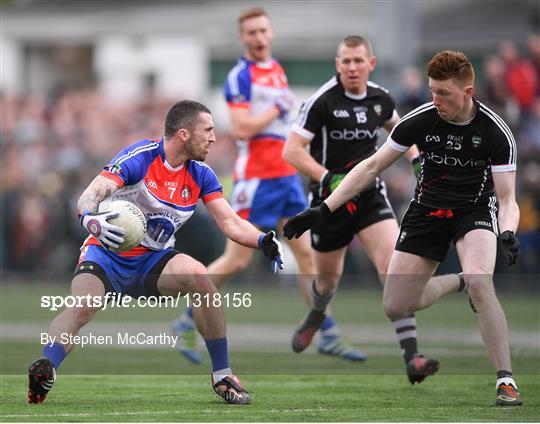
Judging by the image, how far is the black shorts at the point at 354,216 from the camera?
10.9m

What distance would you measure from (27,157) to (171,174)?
49.7 feet

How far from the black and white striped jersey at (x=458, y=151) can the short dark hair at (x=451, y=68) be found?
1.00 feet

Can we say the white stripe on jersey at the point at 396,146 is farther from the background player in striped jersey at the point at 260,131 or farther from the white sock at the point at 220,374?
the background player in striped jersey at the point at 260,131

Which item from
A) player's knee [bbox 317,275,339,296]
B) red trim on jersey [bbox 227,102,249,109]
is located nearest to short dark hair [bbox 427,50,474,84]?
player's knee [bbox 317,275,339,296]

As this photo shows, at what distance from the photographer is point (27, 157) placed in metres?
23.8

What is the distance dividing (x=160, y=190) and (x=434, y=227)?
185 centimetres

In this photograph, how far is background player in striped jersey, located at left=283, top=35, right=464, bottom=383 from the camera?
426 inches

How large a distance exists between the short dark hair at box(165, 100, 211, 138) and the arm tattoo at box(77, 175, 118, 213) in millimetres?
582

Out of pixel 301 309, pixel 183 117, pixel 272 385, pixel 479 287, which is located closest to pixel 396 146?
pixel 479 287

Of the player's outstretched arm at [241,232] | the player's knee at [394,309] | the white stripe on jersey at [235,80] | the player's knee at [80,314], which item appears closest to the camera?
the player's knee at [80,314]

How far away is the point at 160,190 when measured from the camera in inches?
357

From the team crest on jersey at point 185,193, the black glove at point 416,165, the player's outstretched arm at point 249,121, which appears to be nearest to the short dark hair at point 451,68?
the black glove at point 416,165

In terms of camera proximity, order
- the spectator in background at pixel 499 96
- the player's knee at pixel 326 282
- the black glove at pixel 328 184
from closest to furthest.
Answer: the black glove at pixel 328 184 < the player's knee at pixel 326 282 < the spectator in background at pixel 499 96

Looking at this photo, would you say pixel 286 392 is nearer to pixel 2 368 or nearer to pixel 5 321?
pixel 2 368
